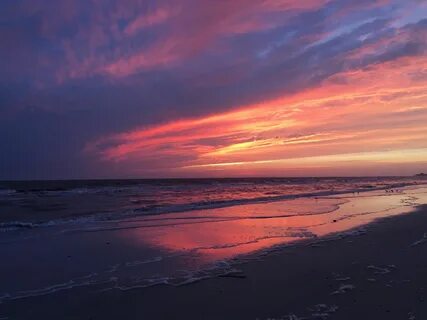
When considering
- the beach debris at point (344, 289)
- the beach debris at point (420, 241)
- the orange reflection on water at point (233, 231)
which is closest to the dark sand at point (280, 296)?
the beach debris at point (344, 289)

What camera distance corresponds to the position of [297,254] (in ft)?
33.7

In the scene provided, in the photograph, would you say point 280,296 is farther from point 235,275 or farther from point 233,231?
point 233,231

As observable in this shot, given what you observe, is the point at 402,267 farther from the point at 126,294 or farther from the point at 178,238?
the point at 178,238

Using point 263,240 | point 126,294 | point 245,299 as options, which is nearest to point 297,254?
point 263,240

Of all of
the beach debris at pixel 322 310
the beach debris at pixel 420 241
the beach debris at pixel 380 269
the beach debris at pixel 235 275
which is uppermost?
the beach debris at pixel 235 275

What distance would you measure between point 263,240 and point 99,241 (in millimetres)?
5412

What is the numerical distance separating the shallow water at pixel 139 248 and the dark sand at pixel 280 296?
0.72 meters

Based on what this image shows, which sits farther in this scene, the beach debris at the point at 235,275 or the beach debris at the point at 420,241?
the beach debris at the point at 420,241

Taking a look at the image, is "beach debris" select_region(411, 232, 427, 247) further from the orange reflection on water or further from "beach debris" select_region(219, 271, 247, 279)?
"beach debris" select_region(219, 271, 247, 279)

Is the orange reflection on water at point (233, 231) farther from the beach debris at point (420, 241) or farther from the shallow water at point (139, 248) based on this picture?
the beach debris at point (420, 241)

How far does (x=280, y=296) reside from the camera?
6812 mm

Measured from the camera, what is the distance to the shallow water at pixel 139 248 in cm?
834

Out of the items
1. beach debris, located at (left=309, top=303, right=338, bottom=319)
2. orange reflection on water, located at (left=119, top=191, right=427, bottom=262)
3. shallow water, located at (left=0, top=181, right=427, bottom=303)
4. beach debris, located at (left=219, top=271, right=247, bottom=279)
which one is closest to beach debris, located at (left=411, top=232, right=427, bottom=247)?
shallow water, located at (left=0, top=181, right=427, bottom=303)

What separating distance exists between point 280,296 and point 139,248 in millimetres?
6068
